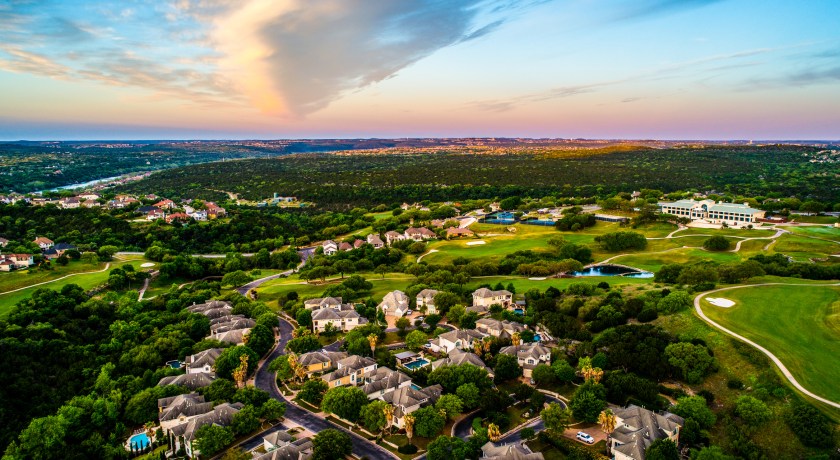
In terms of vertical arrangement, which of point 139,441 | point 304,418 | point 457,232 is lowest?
point 139,441

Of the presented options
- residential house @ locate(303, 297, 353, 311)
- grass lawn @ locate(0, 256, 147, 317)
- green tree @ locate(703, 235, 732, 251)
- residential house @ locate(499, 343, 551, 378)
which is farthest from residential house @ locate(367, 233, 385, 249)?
green tree @ locate(703, 235, 732, 251)

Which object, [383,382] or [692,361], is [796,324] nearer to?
[692,361]

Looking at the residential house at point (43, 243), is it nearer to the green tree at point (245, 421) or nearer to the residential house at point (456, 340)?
the green tree at point (245, 421)

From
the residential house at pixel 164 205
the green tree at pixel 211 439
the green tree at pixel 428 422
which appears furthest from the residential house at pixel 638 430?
the residential house at pixel 164 205

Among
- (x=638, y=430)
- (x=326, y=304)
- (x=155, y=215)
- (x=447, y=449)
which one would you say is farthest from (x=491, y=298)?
(x=155, y=215)

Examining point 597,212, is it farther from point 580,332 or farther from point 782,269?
point 580,332
